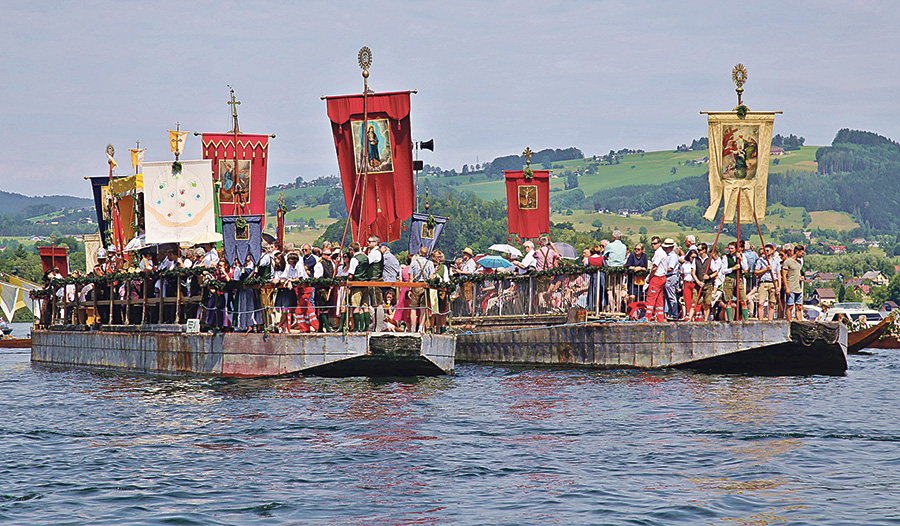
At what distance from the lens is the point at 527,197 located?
42250 mm

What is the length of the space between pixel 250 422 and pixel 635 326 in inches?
448

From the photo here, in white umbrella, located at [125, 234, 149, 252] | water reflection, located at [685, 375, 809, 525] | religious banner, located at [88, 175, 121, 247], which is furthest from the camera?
religious banner, located at [88, 175, 121, 247]

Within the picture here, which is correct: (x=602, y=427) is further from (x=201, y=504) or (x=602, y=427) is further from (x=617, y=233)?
(x=617, y=233)

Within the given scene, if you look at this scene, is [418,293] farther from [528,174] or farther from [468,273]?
[528,174]

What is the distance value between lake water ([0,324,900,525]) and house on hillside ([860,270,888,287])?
14000 centimetres

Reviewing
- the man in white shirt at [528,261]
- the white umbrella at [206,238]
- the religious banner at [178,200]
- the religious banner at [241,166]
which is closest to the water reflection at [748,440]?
the man in white shirt at [528,261]

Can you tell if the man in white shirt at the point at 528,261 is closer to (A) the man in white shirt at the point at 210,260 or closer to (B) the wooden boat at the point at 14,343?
(A) the man in white shirt at the point at 210,260

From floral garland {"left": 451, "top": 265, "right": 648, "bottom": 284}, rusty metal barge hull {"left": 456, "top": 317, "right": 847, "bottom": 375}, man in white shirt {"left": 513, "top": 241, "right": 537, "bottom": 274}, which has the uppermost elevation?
man in white shirt {"left": 513, "top": 241, "right": 537, "bottom": 274}

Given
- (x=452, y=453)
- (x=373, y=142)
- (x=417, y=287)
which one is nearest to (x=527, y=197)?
(x=373, y=142)

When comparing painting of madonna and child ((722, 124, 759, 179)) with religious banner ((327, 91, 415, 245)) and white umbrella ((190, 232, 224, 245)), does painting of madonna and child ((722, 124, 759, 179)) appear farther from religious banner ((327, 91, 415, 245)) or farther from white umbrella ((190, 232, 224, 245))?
white umbrella ((190, 232, 224, 245))

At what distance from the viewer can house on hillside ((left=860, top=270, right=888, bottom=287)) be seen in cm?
15738

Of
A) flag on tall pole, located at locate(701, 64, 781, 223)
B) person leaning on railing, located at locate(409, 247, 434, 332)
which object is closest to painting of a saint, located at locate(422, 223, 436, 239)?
person leaning on railing, located at locate(409, 247, 434, 332)

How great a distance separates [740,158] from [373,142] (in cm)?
967

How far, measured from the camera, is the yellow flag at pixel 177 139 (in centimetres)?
3353
